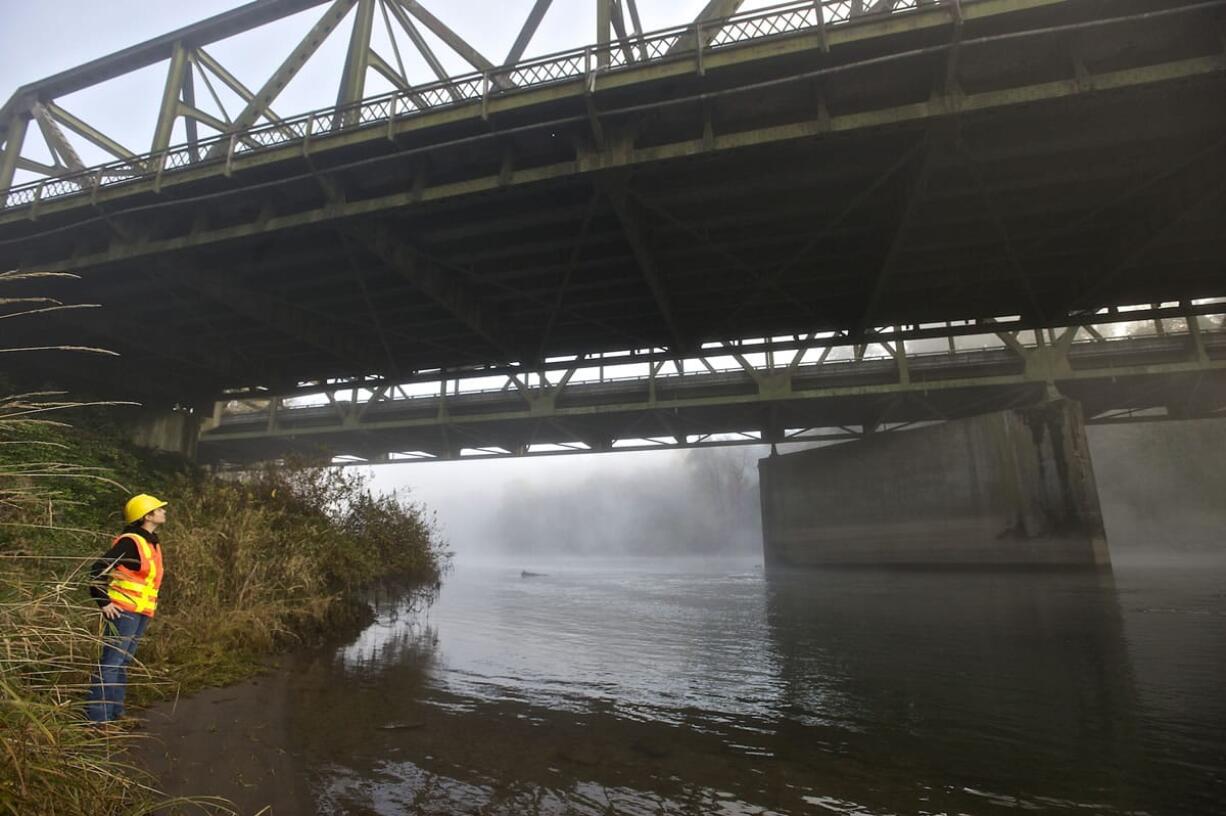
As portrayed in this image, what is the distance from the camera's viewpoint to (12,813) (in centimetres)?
233

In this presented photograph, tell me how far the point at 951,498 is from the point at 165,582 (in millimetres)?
29653

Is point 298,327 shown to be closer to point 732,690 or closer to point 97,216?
point 97,216

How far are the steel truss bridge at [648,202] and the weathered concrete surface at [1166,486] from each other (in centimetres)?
2383

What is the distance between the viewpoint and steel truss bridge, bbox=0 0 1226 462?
1104cm

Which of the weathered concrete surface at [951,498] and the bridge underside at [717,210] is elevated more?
the bridge underside at [717,210]

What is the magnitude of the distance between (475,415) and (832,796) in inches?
1309

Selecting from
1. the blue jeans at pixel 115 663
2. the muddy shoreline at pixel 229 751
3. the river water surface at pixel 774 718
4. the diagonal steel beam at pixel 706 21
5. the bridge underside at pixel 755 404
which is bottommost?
the river water surface at pixel 774 718

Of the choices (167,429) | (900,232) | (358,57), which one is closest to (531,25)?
(358,57)

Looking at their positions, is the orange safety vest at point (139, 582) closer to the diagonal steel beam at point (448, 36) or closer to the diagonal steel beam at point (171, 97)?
the diagonal steel beam at point (448, 36)

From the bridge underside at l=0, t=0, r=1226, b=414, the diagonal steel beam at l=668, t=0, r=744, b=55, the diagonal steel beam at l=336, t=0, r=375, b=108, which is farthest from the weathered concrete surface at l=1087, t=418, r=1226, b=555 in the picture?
the diagonal steel beam at l=336, t=0, r=375, b=108

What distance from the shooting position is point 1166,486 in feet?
151

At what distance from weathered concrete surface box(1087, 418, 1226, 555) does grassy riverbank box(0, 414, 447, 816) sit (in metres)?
50.6

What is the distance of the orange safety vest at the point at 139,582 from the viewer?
4.47m

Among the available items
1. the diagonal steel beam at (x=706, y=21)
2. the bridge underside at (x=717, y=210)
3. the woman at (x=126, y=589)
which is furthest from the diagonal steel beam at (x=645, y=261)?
the woman at (x=126, y=589)
